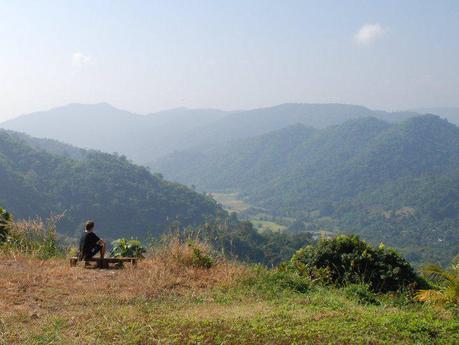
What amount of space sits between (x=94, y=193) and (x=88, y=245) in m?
91.1

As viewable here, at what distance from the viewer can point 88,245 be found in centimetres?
896

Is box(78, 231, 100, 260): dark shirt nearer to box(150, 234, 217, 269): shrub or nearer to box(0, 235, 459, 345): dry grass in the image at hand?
box(0, 235, 459, 345): dry grass

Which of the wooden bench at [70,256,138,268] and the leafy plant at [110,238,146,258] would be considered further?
the leafy plant at [110,238,146,258]

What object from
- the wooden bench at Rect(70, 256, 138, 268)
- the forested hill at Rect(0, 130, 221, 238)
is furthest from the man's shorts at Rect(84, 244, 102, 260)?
the forested hill at Rect(0, 130, 221, 238)

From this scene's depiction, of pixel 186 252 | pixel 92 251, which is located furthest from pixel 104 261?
pixel 186 252

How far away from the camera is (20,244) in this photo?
384 inches

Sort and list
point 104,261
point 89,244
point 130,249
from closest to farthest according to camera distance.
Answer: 1. point 104,261
2. point 89,244
3. point 130,249

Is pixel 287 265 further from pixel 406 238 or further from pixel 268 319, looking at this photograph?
pixel 406 238

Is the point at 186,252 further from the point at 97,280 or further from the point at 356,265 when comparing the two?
the point at 356,265

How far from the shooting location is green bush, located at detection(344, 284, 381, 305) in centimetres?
684

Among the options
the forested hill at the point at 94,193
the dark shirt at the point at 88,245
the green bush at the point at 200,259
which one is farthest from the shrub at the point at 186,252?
the forested hill at the point at 94,193

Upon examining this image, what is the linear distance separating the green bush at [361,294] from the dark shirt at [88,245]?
467 centimetres

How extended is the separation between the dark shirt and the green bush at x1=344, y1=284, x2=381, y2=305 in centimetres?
467

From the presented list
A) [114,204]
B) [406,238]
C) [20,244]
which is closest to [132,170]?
[114,204]
